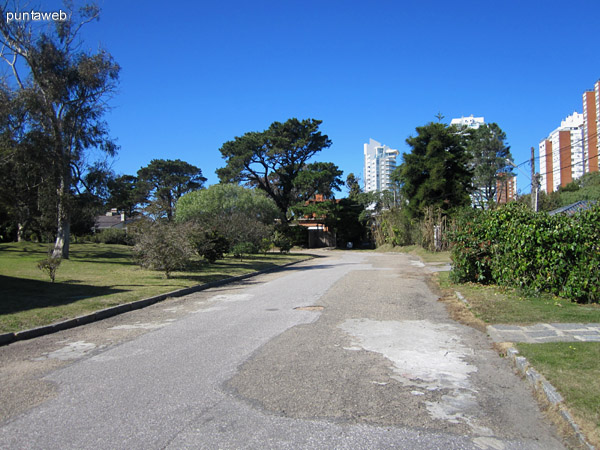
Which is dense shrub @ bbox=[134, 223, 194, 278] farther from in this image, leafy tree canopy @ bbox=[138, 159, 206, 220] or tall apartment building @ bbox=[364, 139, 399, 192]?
tall apartment building @ bbox=[364, 139, 399, 192]

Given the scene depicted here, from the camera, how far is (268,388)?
16.5 ft

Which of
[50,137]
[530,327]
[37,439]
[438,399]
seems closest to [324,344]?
[438,399]

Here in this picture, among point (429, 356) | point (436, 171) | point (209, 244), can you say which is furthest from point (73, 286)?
point (436, 171)

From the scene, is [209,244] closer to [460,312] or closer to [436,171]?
[460,312]

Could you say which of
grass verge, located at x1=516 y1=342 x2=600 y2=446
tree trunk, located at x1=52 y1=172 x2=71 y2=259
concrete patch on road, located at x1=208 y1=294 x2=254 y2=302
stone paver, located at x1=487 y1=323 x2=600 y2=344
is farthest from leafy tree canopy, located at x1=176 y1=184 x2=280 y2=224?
grass verge, located at x1=516 y1=342 x2=600 y2=446

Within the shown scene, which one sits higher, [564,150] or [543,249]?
[564,150]

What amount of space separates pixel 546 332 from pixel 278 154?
155 feet

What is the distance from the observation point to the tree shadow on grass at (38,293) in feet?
34.2

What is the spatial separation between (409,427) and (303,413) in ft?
3.16

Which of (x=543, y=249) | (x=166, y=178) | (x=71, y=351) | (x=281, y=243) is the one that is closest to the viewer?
(x=71, y=351)

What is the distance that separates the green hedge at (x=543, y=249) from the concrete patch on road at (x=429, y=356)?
12.2 ft

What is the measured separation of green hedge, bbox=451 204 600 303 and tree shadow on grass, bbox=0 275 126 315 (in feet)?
34.5

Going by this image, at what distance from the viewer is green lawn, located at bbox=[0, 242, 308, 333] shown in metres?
9.63

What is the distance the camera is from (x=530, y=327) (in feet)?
25.5
